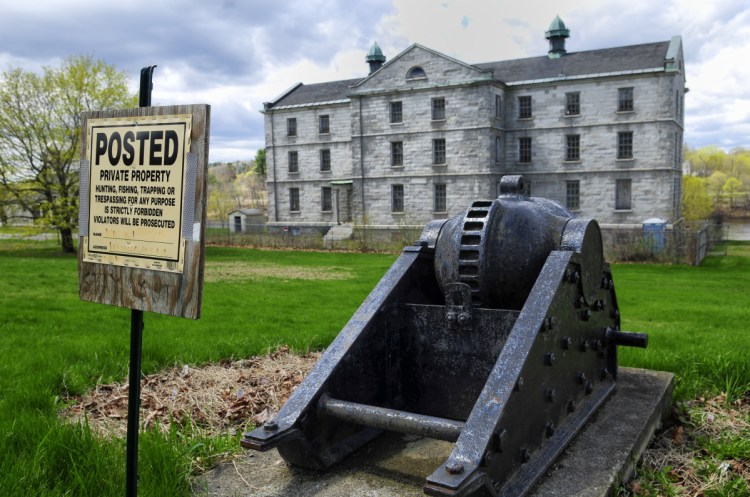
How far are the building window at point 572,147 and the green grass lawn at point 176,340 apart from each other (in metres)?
17.6

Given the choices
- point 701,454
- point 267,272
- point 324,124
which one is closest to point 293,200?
point 324,124

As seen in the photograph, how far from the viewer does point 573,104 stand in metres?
38.0

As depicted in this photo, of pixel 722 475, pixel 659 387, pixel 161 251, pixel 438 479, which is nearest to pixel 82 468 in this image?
pixel 161 251

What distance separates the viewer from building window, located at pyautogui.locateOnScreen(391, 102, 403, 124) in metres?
40.5

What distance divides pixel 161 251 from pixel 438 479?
1545 mm

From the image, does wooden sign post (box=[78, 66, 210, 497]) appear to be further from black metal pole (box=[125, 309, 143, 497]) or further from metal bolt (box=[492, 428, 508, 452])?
metal bolt (box=[492, 428, 508, 452])

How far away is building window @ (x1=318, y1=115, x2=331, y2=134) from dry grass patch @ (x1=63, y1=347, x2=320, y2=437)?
39.6 meters

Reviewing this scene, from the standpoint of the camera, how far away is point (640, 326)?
10.9 meters

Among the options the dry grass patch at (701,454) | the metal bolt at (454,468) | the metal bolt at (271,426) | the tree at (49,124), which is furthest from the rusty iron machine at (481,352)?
the tree at (49,124)

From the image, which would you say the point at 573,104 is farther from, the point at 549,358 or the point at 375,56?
the point at 549,358

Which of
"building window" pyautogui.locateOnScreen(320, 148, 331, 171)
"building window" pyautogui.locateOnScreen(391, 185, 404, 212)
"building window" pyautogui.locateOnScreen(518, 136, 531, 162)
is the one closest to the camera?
"building window" pyautogui.locateOnScreen(518, 136, 531, 162)

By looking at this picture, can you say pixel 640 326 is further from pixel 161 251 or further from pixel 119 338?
pixel 161 251

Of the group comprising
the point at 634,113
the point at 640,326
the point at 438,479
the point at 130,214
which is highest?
the point at 634,113

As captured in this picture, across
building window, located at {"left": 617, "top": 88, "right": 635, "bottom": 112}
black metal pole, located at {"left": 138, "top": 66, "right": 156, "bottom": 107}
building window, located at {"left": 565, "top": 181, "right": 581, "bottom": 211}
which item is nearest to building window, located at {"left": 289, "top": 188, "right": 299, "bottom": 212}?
building window, located at {"left": 565, "top": 181, "right": 581, "bottom": 211}
